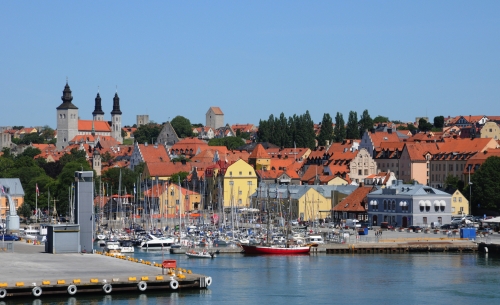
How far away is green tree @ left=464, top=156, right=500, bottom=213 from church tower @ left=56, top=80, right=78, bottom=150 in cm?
A: 10346

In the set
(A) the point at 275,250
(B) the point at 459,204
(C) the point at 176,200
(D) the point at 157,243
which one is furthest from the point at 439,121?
(A) the point at 275,250

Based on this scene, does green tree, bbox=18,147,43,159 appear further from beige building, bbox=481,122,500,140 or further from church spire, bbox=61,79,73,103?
beige building, bbox=481,122,500,140

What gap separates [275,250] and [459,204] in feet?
87.4

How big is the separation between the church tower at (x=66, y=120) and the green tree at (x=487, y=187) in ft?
339

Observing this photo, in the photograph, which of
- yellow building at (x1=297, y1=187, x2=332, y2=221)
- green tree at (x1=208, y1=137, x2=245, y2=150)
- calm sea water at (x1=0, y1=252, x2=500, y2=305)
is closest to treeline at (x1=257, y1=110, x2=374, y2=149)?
green tree at (x1=208, y1=137, x2=245, y2=150)

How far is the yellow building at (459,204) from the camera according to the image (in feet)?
296

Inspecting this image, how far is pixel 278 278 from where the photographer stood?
5531 cm

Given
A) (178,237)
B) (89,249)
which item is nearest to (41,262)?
(89,249)

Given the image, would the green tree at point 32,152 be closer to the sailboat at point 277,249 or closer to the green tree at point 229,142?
the green tree at point 229,142

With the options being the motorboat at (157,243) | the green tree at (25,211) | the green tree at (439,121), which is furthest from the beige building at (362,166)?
the green tree at (439,121)

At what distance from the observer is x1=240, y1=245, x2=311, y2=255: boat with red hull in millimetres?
68000

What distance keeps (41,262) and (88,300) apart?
7177 millimetres

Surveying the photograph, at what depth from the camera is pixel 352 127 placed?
143500 mm

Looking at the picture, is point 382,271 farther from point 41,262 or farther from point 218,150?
point 218,150
